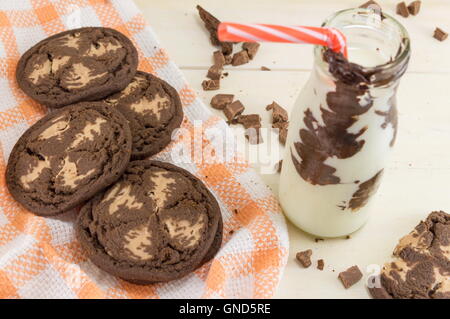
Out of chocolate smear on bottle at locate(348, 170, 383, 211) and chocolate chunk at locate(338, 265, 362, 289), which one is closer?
chocolate smear on bottle at locate(348, 170, 383, 211)

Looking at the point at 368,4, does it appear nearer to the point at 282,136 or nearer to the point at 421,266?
the point at 282,136

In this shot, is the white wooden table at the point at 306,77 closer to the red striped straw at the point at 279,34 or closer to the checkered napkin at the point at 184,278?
the checkered napkin at the point at 184,278

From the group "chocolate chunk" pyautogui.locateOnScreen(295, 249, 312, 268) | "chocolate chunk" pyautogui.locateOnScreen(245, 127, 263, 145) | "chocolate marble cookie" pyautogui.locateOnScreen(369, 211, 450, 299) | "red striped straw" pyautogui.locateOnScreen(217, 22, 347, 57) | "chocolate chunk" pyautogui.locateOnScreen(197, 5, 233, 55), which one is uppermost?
"red striped straw" pyautogui.locateOnScreen(217, 22, 347, 57)

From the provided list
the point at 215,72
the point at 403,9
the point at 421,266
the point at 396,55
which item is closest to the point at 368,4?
the point at 403,9

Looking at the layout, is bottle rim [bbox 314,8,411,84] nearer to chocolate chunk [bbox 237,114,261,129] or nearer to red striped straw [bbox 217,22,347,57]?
red striped straw [bbox 217,22,347,57]

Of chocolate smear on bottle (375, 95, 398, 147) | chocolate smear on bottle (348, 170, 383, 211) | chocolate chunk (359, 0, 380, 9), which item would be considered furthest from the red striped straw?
chocolate chunk (359, 0, 380, 9)
